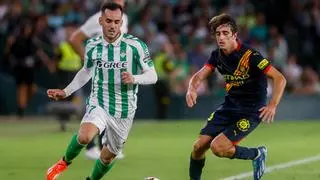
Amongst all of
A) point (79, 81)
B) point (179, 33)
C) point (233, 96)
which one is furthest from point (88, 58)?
point (179, 33)

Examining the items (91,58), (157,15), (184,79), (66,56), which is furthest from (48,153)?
(157,15)

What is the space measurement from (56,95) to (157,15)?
1459 cm

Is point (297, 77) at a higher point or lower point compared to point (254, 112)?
lower

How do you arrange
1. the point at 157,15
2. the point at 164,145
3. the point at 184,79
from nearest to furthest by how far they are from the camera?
1. the point at 164,145
2. the point at 184,79
3. the point at 157,15

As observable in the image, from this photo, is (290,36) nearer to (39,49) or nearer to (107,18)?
(39,49)

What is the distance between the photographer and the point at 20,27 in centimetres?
2286

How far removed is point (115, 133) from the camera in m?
10.4

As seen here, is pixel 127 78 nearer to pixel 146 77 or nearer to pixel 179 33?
pixel 146 77

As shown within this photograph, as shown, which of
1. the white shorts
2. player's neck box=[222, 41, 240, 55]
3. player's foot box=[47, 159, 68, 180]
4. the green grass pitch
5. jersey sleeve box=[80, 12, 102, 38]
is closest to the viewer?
player's foot box=[47, 159, 68, 180]

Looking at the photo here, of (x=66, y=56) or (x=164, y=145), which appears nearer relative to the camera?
(x=164, y=145)

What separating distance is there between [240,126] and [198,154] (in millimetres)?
529

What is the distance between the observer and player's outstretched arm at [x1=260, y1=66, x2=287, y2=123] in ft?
32.6

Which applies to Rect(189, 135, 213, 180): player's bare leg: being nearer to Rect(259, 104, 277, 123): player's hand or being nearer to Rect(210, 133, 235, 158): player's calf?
Rect(210, 133, 235, 158): player's calf

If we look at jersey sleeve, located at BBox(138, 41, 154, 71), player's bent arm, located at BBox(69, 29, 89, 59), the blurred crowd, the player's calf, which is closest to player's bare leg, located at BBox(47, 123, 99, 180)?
jersey sleeve, located at BBox(138, 41, 154, 71)
